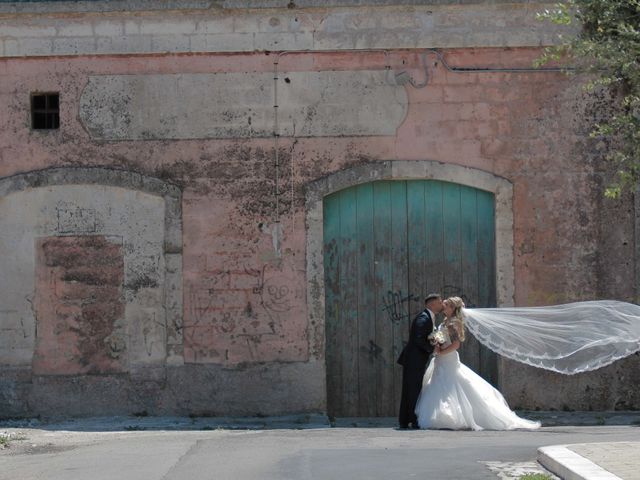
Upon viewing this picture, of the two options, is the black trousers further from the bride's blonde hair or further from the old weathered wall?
the old weathered wall

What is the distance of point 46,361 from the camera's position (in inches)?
596

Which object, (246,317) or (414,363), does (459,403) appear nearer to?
(414,363)

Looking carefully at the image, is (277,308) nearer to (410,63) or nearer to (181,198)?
(181,198)

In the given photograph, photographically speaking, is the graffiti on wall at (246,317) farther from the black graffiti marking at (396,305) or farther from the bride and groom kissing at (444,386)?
the bride and groom kissing at (444,386)

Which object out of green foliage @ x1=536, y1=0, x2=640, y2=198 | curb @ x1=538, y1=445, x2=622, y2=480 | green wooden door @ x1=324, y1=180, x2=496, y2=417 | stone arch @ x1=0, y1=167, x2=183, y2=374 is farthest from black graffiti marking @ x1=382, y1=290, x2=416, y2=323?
green foliage @ x1=536, y1=0, x2=640, y2=198

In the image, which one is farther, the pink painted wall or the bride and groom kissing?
the pink painted wall

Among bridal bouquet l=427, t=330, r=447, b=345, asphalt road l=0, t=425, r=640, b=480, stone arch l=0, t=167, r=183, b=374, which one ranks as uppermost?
stone arch l=0, t=167, r=183, b=374

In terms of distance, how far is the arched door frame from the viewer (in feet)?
49.6

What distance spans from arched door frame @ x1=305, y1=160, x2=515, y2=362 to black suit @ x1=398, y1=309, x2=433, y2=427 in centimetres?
155

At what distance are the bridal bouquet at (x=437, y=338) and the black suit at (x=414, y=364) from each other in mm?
104

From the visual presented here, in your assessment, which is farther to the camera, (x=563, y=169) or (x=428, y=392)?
(x=563, y=169)

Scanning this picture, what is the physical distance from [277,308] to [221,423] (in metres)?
1.67

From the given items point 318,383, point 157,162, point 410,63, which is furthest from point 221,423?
point 410,63

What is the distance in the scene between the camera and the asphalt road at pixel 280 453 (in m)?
9.56
